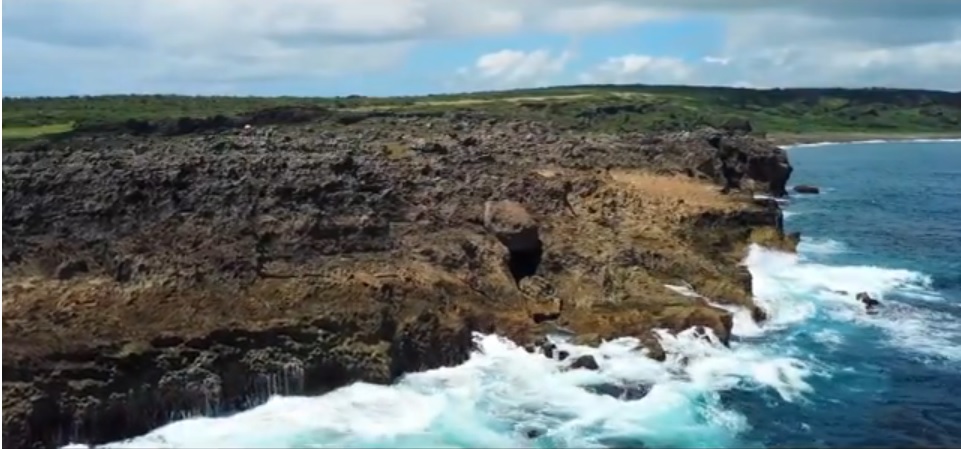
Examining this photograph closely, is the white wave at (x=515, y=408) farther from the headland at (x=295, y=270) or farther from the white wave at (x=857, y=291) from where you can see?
the white wave at (x=857, y=291)

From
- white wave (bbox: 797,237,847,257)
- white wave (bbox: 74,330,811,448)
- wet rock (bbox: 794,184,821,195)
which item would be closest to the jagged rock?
white wave (bbox: 74,330,811,448)

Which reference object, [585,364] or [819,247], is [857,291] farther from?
[585,364]

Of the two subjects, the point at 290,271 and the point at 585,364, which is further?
the point at 585,364

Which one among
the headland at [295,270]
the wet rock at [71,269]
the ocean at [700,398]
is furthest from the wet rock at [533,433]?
the wet rock at [71,269]

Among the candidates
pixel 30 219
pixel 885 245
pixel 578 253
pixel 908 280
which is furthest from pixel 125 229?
pixel 885 245

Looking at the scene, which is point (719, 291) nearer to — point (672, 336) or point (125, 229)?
point (672, 336)

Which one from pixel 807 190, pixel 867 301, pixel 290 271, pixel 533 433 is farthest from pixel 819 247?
pixel 290 271

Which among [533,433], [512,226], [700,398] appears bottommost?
[700,398]
